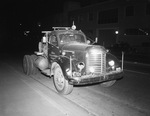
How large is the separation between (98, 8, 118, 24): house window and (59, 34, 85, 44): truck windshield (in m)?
22.3

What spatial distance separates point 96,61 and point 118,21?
933 inches

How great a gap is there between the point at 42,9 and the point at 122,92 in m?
50.2

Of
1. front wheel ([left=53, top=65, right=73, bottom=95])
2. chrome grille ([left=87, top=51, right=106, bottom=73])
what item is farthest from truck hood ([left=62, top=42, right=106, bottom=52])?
front wheel ([left=53, top=65, right=73, bottom=95])

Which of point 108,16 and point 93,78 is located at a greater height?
point 108,16

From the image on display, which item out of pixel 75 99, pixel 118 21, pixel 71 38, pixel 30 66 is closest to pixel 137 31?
pixel 118 21

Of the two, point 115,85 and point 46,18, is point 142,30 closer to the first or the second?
point 115,85

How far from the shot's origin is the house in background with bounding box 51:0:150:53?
79.3 feet

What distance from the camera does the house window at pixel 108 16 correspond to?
96.4ft

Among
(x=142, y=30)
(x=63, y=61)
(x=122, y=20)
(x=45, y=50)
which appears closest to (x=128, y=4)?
(x=122, y=20)

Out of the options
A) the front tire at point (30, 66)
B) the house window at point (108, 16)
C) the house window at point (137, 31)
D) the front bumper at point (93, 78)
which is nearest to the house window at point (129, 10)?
the house window at point (137, 31)

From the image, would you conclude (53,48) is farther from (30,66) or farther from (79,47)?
(30,66)

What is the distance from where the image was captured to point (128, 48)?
23531mm

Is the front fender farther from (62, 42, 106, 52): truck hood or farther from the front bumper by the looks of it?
(62, 42, 106, 52): truck hood

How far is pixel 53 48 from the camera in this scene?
313 inches
